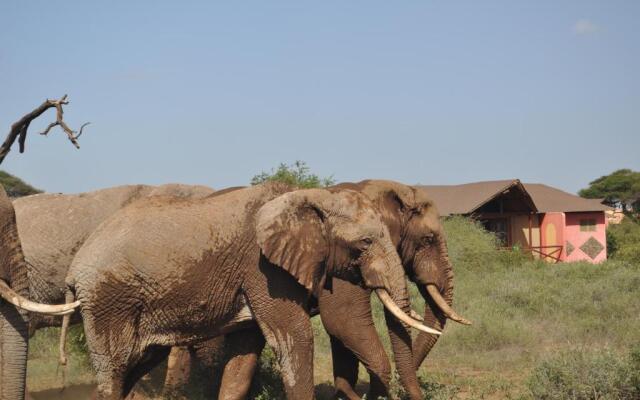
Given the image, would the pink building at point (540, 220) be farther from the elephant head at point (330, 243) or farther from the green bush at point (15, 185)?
the elephant head at point (330, 243)

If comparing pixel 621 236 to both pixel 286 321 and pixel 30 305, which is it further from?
pixel 30 305

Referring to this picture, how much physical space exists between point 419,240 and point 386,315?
1046 mm

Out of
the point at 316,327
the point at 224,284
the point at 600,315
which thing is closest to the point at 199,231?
the point at 224,284

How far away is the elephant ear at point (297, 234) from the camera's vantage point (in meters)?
6.71

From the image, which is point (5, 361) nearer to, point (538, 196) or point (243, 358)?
point (243, 358)

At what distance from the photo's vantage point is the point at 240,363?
7512 mm

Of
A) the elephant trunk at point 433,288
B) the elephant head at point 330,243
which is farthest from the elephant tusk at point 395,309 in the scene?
the elephant trunk at point 433,288

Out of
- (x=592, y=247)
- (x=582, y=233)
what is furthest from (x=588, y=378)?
(x=582, y=233)

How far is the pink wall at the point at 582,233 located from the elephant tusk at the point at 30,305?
27.3 m

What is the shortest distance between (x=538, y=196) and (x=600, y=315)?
19402mm

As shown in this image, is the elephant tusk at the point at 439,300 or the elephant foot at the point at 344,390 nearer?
the elephant foot at the point at 344,390

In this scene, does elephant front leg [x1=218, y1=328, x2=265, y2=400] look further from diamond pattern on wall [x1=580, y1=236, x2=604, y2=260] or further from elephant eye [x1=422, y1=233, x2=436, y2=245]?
diamond pattern on wall [x1=580, y1=236, x2=604, y2=260]

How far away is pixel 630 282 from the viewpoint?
17328 millimetres

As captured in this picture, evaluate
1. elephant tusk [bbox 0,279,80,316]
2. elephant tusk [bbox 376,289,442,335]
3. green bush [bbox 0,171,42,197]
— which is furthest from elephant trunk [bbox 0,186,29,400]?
green bush [bbox 0,171,42,197]
